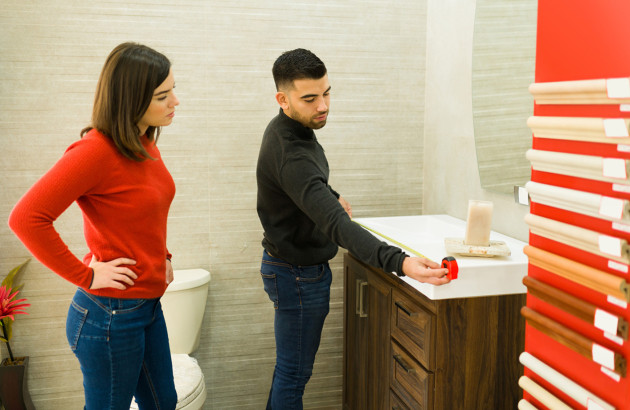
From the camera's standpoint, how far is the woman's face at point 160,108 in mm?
1546

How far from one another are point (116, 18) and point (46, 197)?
4.14 feet

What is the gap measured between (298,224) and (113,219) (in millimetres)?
637

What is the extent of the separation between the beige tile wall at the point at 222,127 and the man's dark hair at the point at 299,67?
720mm

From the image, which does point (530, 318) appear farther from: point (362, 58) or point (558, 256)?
point (362, 58)

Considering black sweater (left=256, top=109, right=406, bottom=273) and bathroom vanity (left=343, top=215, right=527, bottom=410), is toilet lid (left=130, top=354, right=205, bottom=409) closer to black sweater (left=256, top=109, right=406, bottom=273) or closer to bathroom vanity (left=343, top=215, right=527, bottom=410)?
black sweater (left=256, top=109, right=406, bottom=273)

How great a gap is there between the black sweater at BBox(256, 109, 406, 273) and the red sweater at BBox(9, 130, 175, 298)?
1.15 ft

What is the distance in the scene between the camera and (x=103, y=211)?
1.49 metres

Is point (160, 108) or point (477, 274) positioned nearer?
point (160, 108)

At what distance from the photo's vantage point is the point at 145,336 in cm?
167

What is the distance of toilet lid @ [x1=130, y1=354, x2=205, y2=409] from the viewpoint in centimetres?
209

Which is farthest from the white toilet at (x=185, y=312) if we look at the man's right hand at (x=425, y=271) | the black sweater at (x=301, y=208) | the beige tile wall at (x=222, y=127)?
the man's right hand at (x=425, y=271)

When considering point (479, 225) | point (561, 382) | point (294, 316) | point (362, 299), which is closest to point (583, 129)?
point (561, 382)

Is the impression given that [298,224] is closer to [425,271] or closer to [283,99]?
[283,99]

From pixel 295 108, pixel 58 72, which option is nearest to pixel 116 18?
pixel 58 72
